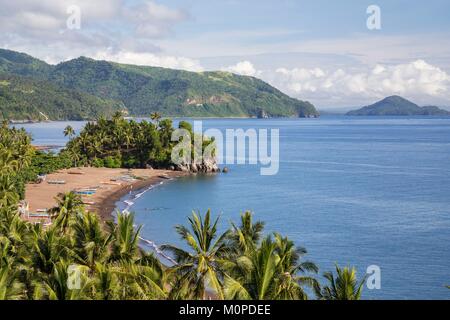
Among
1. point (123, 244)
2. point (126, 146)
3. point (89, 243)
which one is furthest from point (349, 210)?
point (126, 146)

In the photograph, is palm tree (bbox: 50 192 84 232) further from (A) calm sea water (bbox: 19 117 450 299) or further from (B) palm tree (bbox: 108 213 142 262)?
(A) calm sea water (bbox: 19 117 450 299)

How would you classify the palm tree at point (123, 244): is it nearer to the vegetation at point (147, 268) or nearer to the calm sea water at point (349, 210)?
the vegetation at point (147, 268)

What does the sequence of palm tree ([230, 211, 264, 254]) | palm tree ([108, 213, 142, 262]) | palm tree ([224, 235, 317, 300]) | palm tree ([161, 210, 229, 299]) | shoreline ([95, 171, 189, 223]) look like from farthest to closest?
shoreline ([95, 171, 189, 223])
palm tree ([108, 213, 142, 262])
palm tree ([230, 211, 264, 254])
palm tree ([161, 210, 229, 299])
palm tree ([224, 235, 317, 300])

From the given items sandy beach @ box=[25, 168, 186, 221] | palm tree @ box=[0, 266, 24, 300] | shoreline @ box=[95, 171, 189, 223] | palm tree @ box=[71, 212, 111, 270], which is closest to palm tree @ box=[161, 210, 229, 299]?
palm tree @ box=[71, 212, 111, 270]

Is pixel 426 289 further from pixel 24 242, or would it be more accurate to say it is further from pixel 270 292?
pixel 24 242

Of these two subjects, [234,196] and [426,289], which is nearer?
[426,289]

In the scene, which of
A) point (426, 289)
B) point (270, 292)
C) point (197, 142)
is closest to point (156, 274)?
point (270, 292)

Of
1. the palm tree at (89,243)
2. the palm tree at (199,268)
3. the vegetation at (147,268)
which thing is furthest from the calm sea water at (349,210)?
the palm tree at (89,243)
